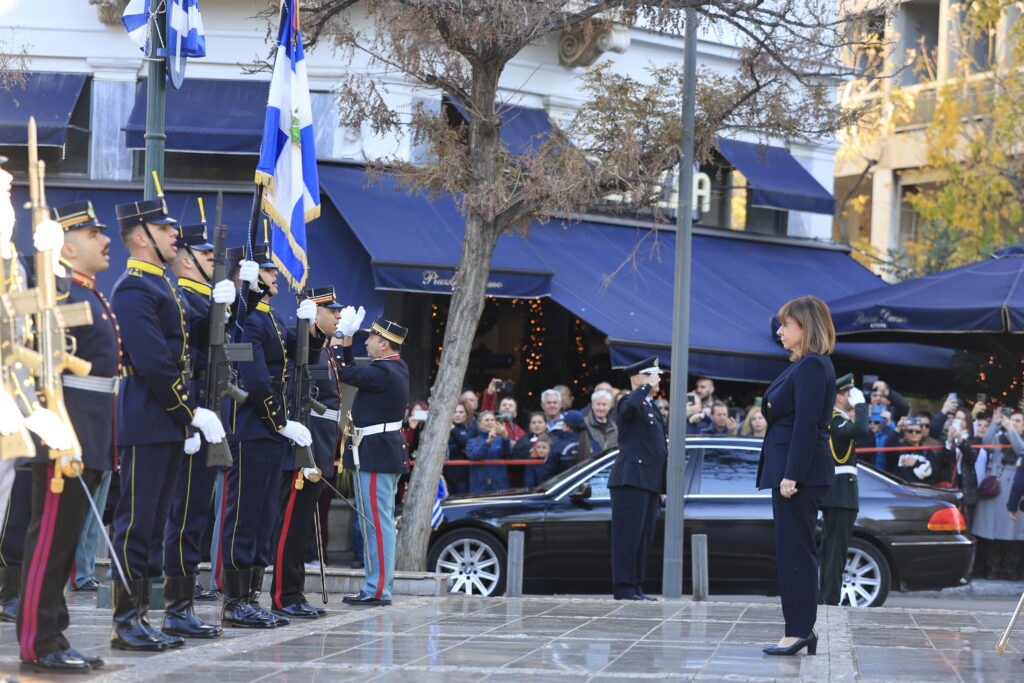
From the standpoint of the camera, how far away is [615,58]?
874 inches

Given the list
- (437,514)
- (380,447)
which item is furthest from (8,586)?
(437,514)

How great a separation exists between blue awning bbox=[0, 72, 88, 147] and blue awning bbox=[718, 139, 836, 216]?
8.33 meters

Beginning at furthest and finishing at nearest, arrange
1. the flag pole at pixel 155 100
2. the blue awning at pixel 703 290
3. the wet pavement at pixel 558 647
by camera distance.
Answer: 1. the blue awning at pixel 703 290
2. the flag pole at pixel 155 100
3. the wet pavement at pixel 558 647

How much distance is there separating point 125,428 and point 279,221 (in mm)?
3068

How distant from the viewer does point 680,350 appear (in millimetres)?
14695

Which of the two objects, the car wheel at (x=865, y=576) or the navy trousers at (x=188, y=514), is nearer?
the navy trousers at (x=188, y=514)

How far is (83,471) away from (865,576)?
8152 mm

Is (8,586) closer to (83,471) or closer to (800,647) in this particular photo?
(83,471)

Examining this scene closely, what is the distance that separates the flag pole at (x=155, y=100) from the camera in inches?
442

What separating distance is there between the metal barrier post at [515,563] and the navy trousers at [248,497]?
3.53 m

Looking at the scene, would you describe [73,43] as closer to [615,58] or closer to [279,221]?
[615,58]

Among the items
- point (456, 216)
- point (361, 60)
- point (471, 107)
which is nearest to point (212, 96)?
point (361, 60)

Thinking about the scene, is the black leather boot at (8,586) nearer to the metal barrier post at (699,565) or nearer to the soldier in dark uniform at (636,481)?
the soldier in dark uniform at (636,481)

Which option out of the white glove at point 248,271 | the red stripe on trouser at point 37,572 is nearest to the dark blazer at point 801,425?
the white glove at point 248,271
